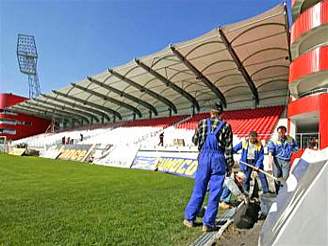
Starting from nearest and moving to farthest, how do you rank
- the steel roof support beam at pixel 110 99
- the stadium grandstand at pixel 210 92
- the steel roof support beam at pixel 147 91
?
the stadium grandstand at pixel 210 92
the steel roof support beam at pixel 147 91
the steel roof support beam at pixel 110 99

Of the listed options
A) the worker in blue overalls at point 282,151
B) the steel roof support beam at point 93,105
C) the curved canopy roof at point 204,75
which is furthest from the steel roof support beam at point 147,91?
the worker in blue overalls at point 282,151

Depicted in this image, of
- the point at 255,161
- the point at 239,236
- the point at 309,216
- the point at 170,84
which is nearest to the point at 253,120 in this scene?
the point at 170,84

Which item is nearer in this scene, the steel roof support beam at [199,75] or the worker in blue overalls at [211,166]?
the worker in blue overalls at [211,166]

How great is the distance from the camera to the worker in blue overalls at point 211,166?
4719mm

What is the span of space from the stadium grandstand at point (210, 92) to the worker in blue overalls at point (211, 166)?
185cm

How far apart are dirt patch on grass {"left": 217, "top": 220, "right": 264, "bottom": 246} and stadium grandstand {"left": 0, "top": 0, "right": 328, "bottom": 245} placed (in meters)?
1.26

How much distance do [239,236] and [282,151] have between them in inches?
189

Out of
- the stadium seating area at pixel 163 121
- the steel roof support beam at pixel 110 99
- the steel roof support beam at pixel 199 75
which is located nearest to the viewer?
A: the steel roof support beam at pixel 199 75

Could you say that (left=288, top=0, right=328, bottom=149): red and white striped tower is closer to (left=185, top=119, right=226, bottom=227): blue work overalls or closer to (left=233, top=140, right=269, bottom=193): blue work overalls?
(left=233, top=140, right=269, bottom=193): blue work overalls

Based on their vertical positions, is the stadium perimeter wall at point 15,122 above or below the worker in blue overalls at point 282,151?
above

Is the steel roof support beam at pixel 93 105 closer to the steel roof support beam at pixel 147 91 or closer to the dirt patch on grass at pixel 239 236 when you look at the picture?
the steel roof support beam at pixel 147 91

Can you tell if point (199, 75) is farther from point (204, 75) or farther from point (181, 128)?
point (181, 128)

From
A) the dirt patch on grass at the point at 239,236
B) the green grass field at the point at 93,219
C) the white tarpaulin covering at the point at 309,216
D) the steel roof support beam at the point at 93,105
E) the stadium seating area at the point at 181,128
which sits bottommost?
the green grass field at the point at 93,219

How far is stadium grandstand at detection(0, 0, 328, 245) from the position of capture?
58.0ft
